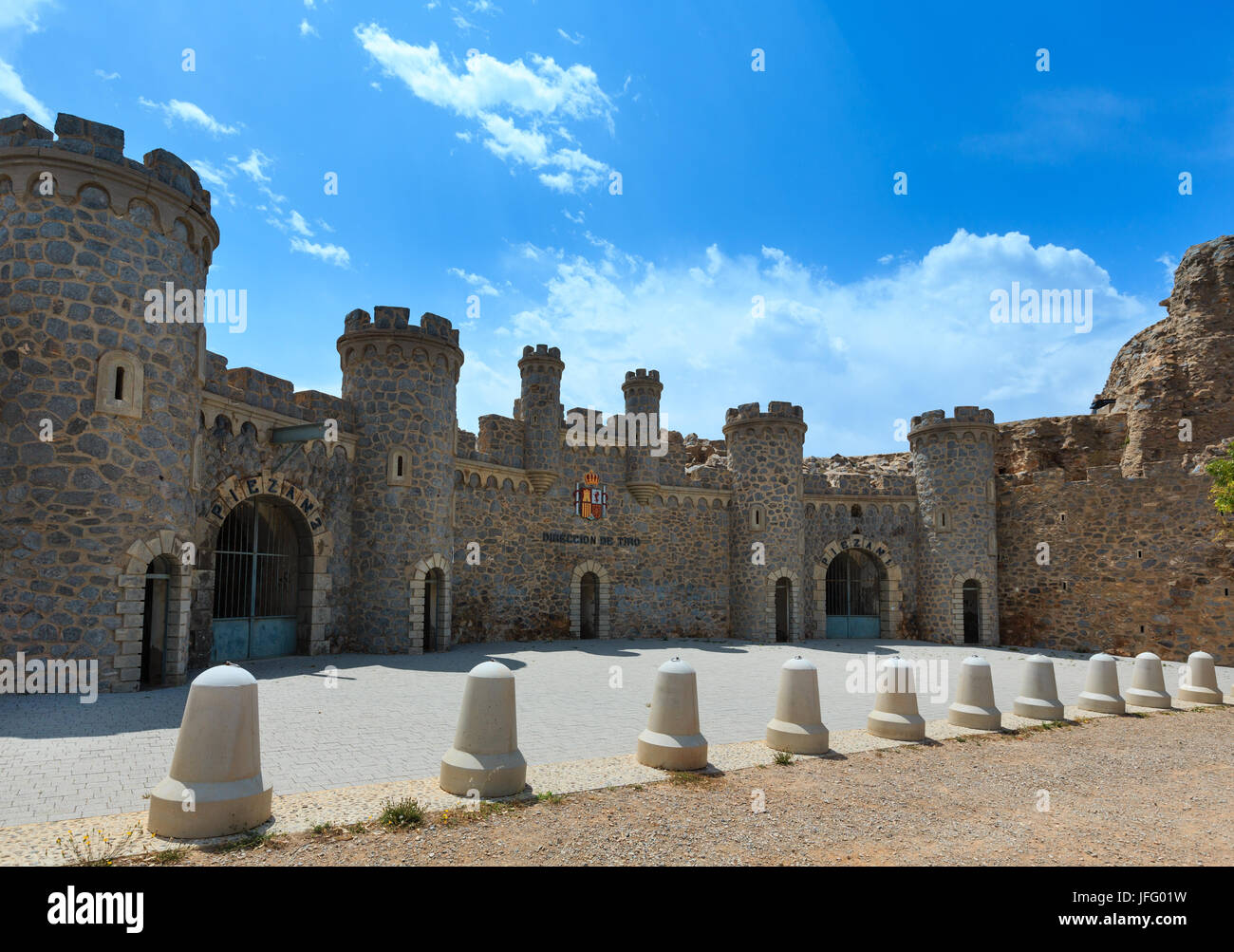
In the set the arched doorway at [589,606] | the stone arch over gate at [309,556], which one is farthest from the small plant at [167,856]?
the arched doorway at [589,606]

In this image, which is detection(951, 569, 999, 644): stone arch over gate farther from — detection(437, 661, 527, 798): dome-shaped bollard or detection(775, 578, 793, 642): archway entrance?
detection(437, 661, 527, 798): dome-shaped bollard

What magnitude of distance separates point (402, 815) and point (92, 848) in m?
1.72

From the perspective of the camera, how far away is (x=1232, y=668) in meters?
16.9

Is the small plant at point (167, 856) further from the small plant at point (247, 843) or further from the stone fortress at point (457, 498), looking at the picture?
the stone fortress at point (457, 498)

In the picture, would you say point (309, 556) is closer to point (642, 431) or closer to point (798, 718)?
point (642, 431)

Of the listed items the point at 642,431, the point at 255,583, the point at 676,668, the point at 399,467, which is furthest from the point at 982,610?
the point at 255,583

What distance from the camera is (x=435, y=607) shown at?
16.2 m

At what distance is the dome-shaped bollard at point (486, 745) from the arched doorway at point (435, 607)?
10.7 meters

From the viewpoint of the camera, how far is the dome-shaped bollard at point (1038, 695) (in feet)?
31.1

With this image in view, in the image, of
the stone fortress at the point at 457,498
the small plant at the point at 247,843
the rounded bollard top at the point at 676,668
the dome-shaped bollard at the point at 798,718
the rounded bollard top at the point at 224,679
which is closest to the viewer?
the small plant at the point at 247,843

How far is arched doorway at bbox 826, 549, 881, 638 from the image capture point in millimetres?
23344
